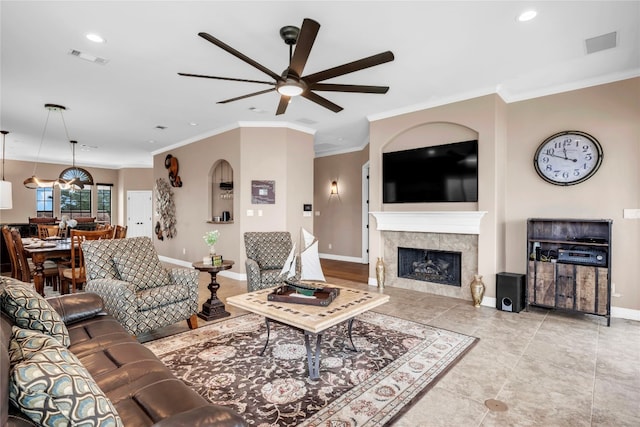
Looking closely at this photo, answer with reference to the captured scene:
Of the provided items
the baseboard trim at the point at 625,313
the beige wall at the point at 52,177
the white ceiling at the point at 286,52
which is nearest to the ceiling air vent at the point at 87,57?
the white ceiling at the point at 286,52

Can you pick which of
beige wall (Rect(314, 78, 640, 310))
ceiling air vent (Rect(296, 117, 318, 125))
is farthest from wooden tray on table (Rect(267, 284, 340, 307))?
ceiling air vent (Rect(296, 117, 318, 125))

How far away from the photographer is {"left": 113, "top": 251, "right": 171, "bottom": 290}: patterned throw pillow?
314cm

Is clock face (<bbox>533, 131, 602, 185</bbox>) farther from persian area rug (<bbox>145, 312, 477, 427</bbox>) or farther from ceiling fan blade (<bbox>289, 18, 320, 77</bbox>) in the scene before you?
ceiling fan blade (<bbox>289, 18, 320, 77</bbox>)

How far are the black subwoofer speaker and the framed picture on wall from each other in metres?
3.75

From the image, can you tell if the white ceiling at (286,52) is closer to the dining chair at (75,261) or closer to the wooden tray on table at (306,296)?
the dining chair at (75,261)

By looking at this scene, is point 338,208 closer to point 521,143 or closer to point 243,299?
point 521,143

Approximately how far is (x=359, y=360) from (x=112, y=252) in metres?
2.53

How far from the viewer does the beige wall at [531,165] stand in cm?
372

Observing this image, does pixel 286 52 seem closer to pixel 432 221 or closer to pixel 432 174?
pixel 432 174

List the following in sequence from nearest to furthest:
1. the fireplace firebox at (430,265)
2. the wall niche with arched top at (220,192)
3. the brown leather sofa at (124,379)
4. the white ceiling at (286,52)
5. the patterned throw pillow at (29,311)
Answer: the brown leather sofa at (124,379)
the patterned throw pillow at (29,311)
the white ceiling at (286,52)
the fireplace firebox at (430,265)
the wall niche with arched top at (220,192)

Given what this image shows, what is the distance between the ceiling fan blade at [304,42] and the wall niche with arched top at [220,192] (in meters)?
4.37

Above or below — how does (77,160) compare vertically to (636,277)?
above

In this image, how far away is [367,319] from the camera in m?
3.66

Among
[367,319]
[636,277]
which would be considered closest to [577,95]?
[636,277]
